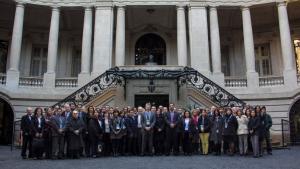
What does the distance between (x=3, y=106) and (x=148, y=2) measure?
39.0 feet

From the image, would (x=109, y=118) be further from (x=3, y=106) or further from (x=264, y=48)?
(x=264, y=48)

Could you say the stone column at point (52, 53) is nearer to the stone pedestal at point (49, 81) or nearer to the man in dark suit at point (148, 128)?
the stone pedestal at point (49, 81)

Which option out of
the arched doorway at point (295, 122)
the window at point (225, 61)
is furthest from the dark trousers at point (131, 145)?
the window at point (225, 61)

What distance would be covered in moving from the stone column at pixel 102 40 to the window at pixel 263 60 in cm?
1238

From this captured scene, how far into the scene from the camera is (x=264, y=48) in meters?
27.8

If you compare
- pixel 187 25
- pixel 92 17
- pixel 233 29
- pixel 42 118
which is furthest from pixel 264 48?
pixel 42 118

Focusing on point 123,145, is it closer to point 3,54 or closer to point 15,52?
point 15,52

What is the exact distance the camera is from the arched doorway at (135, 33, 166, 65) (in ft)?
91.5

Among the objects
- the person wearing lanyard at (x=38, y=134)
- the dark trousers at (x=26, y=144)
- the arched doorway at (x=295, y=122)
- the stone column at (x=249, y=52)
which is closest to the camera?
the person wearing lanyard at (x=38, y=134)

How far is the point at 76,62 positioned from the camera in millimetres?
28172

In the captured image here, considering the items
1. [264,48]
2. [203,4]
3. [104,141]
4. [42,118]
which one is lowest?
[104,141]

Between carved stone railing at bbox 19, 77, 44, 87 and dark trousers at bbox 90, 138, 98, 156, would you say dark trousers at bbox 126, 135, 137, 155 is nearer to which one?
dark trousers at bbox 90, 138, 98, 156

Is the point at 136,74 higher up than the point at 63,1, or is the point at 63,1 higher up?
the point at 63,1

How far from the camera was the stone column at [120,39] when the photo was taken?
22.8 m
